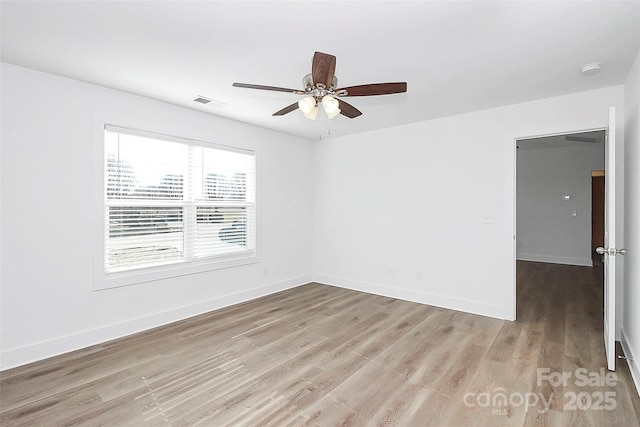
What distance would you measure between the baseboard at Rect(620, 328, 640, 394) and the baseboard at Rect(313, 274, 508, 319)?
3.37ft

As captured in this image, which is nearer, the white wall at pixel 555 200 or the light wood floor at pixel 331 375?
the light wood floor at pixel 331 375

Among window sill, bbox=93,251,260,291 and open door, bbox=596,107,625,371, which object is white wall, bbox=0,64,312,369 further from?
open door, bbox=596,107,625,371

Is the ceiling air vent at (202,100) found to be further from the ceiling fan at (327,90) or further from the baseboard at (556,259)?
the baseboard at (556,259)

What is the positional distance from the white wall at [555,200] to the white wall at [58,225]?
753cm

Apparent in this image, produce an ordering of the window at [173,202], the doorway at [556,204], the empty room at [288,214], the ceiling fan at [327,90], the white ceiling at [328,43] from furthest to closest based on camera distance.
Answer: the doorway at [556,204] → the window at [173,202] → the ceiling fan at [327,90] → the empty room at [288,214] → the white ceiling at [328,43]

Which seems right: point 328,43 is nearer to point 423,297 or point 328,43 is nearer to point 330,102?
point 330,102

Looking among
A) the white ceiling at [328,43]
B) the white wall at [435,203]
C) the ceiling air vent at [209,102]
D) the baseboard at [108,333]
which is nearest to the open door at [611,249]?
the white ceiling at [328,43]

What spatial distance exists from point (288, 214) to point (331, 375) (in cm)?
309

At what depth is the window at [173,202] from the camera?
3285mm

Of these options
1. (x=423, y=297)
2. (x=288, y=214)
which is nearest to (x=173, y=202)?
(x=288, y=214)

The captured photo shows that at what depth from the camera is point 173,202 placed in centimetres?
374

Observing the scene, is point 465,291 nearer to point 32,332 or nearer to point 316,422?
point 316,422

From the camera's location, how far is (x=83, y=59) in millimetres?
2561

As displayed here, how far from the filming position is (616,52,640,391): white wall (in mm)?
2363
